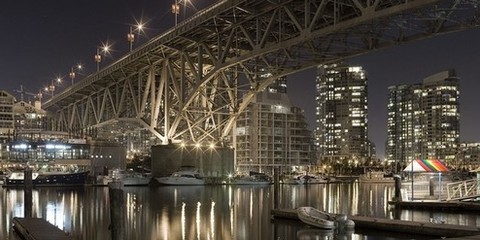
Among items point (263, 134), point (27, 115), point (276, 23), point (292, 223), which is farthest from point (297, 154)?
point (292, 223)

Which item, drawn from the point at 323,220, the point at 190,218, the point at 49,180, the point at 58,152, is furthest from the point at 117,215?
the point at 58,152

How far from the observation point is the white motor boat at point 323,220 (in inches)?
1160

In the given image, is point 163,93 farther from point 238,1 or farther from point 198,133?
point 238,1

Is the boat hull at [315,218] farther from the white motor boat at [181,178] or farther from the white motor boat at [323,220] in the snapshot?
the white motor boat at [181,178]

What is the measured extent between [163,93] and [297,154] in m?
47.9

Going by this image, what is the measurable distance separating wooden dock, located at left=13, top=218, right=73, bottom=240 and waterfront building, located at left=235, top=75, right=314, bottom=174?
290ft

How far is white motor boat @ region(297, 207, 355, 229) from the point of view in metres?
29.5

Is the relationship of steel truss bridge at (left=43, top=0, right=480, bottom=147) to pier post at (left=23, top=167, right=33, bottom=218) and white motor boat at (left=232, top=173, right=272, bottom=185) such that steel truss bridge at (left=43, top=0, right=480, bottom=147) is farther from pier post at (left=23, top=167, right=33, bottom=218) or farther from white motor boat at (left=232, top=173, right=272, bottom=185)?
pier post at (left=23, top=167, right=33, bottom=218)

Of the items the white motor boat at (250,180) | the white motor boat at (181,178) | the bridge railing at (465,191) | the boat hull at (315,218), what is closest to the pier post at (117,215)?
the boat hull at (315,218)

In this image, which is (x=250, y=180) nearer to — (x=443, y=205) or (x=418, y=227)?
(x=443, y=205)

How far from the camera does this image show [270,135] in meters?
119

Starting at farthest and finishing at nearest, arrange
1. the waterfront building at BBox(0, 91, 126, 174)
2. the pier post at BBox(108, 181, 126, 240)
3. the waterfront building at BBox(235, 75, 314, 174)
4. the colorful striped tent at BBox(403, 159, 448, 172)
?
the waterfront building at BBox(235, 75, 314, 174) < the waterfront building at BBox(0, 91, 126, 174) < the colorful striped tent at BBox(403, 159, 448, 172) < the pier post at BBox(108, 181, 126, 240)

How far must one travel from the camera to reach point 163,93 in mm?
82750

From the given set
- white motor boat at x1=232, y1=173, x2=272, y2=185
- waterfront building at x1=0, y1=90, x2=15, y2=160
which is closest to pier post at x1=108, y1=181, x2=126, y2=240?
white motor boat at x1=232, y1=173, x2=272, y2=185
